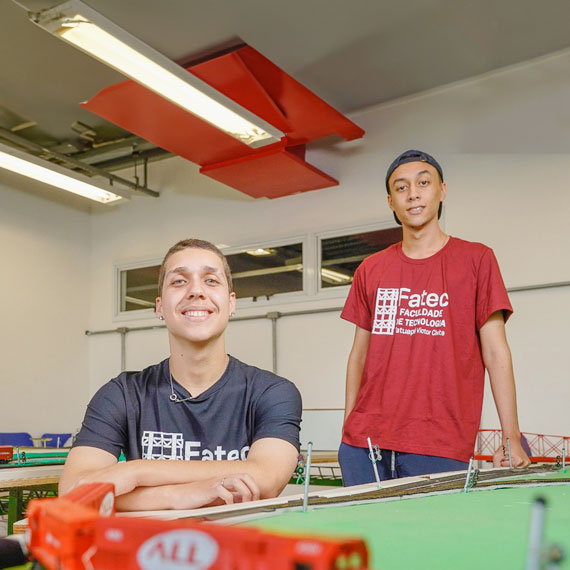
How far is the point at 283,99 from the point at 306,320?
2.32 metres

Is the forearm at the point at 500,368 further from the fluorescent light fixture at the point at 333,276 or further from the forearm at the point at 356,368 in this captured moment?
the fluorescent light fixture at the point at 333,276

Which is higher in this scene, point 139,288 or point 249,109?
point 249,109

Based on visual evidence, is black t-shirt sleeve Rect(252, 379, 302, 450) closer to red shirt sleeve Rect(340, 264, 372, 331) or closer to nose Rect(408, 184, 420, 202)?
red shirt sleeve Rect(340, 264, 372, 331)

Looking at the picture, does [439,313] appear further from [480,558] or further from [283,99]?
[283,99]

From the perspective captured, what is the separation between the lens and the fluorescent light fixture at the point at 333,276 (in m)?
6.66

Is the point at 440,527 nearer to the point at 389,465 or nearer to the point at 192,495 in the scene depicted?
the point at 192,495

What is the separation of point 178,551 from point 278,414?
129 centimetres

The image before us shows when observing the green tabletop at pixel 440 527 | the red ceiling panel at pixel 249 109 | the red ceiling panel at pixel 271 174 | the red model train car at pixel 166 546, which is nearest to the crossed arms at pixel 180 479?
the green tabletop at pixel 440 527

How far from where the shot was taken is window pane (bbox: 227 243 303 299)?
6.96 meters

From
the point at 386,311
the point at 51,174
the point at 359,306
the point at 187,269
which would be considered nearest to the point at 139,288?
the point at 51,174

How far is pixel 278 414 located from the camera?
1.72 meters

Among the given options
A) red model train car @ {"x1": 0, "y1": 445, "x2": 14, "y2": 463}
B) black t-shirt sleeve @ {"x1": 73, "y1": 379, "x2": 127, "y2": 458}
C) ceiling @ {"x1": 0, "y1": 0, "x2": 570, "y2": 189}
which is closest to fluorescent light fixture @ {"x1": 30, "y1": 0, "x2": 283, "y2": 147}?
ceiling @ {"x1": 0, "y1": 0, "x2": 570, "y2": 189}

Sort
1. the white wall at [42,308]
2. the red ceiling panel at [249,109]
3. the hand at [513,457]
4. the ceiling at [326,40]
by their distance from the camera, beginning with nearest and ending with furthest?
the hand at [513,457], the ceiling at [326,40], the red ceiling panel at [249,109], the white wall at [42,308]

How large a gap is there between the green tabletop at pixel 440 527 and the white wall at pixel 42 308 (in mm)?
7071
